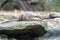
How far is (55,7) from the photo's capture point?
6426mm

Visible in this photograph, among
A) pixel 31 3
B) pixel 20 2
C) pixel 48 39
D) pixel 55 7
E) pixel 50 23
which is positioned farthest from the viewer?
pixel 55 7

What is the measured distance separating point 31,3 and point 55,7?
38.5 inches

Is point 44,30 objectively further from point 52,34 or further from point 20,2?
point 20,2

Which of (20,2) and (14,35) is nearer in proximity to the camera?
(14,35)

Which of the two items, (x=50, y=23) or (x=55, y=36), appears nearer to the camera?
(x=55, y=36)

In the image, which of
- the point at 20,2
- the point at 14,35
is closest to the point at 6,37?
the point at 14,35

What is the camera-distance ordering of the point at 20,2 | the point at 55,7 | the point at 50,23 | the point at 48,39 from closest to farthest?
the point at 48,39 < the point at 50,23 < the point at 20,2 < the point at 55,7

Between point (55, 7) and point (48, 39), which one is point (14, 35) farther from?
point (55, 7)

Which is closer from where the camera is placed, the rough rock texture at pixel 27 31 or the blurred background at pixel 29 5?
the rough rock texture at pixel 27 31

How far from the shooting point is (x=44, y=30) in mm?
2395

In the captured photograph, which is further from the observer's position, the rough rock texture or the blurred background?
the blurred background

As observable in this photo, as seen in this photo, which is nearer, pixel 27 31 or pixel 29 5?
→ pixel 27 31

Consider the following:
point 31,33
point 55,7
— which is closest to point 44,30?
point 31,33

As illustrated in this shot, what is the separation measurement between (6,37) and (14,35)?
9cm
